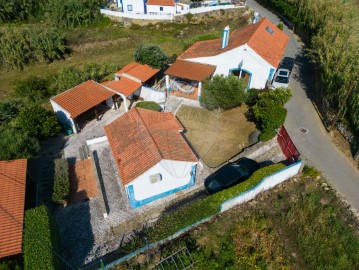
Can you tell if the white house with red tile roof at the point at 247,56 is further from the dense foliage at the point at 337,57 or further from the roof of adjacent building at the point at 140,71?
the dense foliage at the point at 337,57

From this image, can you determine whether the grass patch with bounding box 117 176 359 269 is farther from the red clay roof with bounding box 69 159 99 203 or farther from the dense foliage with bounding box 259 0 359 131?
the dense foliage with bounding box 259 0 359 131

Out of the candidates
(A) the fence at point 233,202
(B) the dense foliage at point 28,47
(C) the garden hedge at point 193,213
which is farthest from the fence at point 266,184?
(B) the dense foliage at point 28,47

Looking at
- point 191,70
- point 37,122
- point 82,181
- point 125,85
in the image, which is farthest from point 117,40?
point 82,181

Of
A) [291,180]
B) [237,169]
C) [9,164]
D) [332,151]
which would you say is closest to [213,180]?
[237,169]

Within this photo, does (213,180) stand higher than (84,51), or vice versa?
(213,180)

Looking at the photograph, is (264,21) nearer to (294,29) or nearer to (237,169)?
(294,29)

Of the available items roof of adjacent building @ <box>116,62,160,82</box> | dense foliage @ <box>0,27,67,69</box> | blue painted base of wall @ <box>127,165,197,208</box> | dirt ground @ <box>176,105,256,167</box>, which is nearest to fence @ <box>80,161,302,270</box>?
blue painted base of wall @ <box>127,165,197,208</box>
